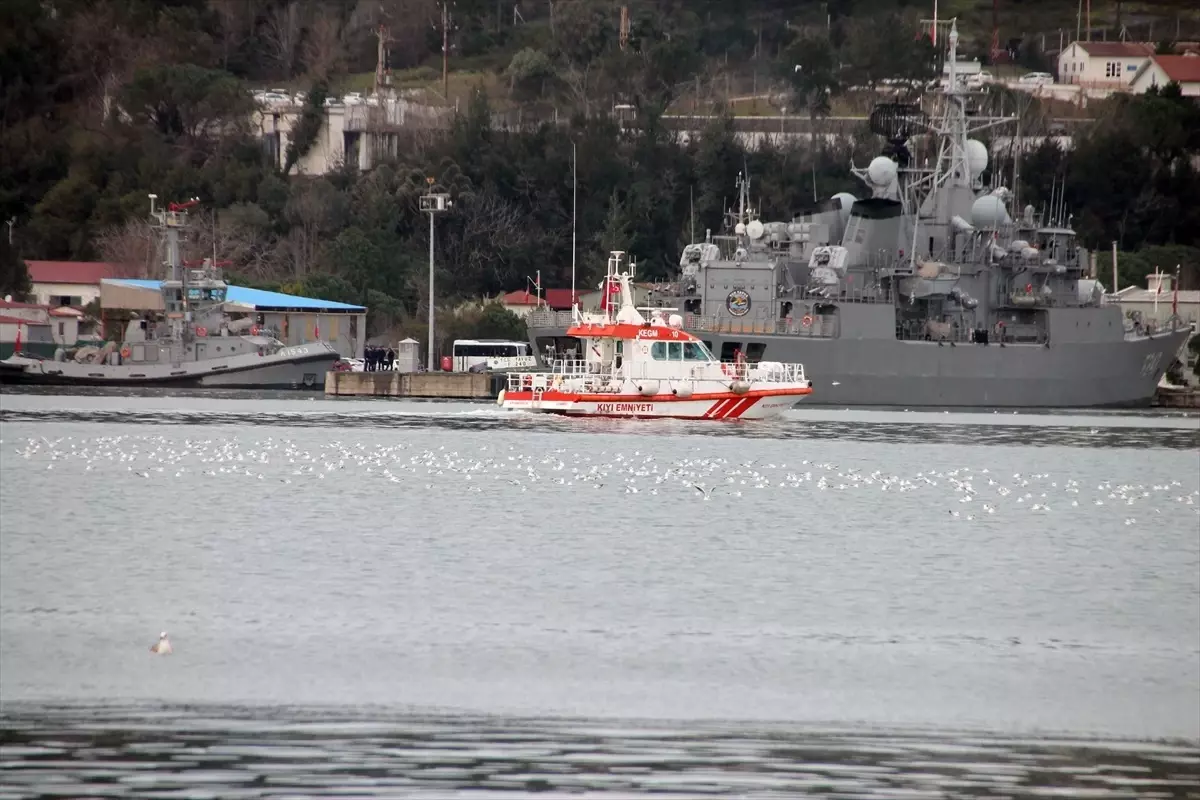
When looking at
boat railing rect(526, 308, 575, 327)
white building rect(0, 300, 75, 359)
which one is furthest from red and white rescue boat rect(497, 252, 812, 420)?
white building rect(0, 300, 75, 359)

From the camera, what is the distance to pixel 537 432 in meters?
56.8

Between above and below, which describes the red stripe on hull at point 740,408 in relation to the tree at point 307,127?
below

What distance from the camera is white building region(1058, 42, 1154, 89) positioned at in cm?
13538

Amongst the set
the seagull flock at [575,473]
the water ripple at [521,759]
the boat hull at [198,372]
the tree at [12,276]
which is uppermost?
the tree at [12,276]

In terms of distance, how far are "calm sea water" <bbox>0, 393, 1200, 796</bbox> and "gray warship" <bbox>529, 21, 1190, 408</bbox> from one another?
1094 inches

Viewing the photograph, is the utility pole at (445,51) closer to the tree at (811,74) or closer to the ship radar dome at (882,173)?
the tree at (811,74)

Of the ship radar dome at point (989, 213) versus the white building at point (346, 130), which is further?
the white building at point (346, 130)

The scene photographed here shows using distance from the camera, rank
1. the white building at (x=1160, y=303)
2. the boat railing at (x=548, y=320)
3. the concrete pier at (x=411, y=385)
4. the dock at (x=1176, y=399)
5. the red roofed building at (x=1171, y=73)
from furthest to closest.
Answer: the red roofed building at (x=1171, y=73) → the white building at (x=1160, y=303) → the dock at (x=1176, y=399) → the concrete pier at (x=411, y=385) → the boat railing at (x=548, y=320)

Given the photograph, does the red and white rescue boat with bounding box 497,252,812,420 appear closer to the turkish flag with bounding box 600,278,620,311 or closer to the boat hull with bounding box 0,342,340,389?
the turkish flag with bounding box 600,278,620,311

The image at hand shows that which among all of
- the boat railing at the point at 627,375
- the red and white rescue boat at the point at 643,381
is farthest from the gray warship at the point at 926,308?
the red and white rescue boat at the point at 643,381

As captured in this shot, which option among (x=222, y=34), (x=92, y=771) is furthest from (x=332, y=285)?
(x=92, y=771)

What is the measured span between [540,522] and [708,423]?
29.6m

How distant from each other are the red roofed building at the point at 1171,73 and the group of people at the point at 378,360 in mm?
61667

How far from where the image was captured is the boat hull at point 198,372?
78438 millimetres
